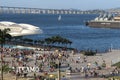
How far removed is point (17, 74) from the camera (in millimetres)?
37406

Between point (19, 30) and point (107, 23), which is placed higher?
point (19, 30)

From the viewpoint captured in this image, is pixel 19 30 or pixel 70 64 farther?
A: pixel 19 30

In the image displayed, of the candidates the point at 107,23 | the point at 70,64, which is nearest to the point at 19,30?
the point at 70,64

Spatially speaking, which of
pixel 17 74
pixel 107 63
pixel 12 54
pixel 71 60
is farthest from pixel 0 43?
pixel 17 74

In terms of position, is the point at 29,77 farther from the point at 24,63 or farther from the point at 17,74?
the point at 24,63

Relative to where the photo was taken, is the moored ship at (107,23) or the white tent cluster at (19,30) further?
the moored ship at (107,23)

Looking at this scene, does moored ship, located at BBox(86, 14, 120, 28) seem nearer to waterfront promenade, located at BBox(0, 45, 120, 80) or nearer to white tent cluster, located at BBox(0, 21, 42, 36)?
white tent cluster, located at BBox(0, 21, 42, 36)

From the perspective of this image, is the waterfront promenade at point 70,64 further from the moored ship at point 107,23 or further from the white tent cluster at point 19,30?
the moored ship at point 107,23

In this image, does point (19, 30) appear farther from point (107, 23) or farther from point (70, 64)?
point (107, 23)

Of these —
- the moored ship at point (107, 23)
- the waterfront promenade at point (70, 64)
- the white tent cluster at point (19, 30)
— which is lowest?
the moored ship at point (107, 23)

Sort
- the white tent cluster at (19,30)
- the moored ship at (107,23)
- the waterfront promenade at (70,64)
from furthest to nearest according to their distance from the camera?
1. the moored ship at (107,23)
2. the white tent cluster at (19,30)
3. the waterfront promenade at (70,64)

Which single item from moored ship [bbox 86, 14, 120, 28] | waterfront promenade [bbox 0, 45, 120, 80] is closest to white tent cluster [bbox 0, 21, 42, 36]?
waterfront promenade [bbox 0, 45, 120, 80]

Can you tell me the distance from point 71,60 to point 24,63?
584 centimetres

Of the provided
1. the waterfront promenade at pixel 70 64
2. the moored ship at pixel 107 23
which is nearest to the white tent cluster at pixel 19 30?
the waterfront promenade at pixel 70 64
